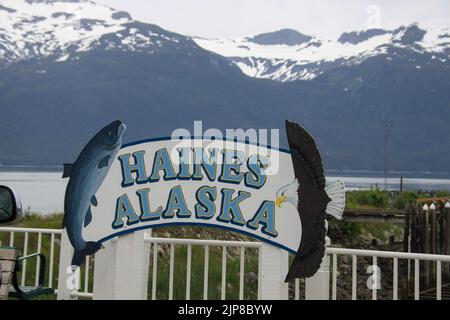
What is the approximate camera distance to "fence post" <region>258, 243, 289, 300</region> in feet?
14.3

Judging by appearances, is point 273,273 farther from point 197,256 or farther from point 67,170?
point 197,256

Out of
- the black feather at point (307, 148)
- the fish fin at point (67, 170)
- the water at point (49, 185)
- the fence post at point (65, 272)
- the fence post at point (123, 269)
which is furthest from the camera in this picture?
the water at point (49, 185)

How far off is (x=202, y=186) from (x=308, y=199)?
77 cm

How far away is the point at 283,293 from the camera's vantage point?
4375 mm

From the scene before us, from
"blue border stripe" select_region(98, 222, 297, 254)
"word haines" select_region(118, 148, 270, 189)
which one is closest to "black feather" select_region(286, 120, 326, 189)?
"word haines" select_region(118, 148, 270, 189)

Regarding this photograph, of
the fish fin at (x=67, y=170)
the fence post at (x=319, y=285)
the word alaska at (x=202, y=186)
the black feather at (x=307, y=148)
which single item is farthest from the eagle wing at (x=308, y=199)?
the fish fin at (x=67, y=170)

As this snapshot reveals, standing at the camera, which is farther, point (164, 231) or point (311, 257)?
point (164, 231)

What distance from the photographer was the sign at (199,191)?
4305mm

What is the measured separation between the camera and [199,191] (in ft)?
14.8

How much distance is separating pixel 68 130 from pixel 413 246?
189 metres

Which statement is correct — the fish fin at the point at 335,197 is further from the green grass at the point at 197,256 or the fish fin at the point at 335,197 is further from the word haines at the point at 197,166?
the green grass at the point at 197,256
